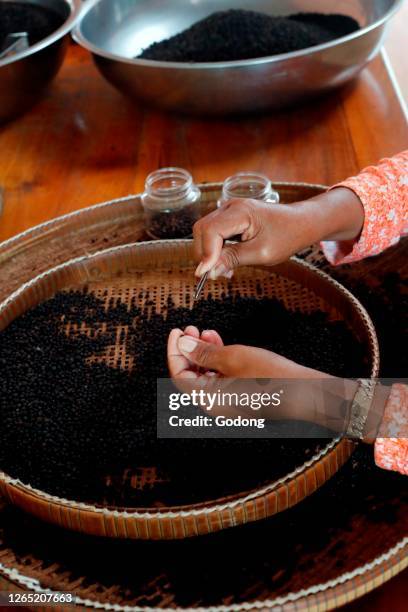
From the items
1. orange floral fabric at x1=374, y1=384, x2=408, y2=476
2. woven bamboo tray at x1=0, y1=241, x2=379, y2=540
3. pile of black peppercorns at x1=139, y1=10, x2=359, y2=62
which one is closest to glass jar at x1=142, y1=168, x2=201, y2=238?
woven bamboo tray at x1=0, y1=241, x2=379, y2=540

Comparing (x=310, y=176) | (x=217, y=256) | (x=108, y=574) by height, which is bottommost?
(x=108, y=574)

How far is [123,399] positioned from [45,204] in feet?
2.34

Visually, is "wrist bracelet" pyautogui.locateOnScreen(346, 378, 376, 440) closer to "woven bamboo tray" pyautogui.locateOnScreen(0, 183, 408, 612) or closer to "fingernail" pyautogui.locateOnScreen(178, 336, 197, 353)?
"woven bamboo tray" pyautogui.locateOnScreen(0, 183, 408, 612)

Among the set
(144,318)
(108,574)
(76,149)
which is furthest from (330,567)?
(76,149)

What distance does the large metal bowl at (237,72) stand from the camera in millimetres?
1543

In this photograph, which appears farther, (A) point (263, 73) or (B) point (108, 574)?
(A) point (263, 73)

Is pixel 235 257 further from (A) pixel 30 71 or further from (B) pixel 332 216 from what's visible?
(A) pixel 30 71

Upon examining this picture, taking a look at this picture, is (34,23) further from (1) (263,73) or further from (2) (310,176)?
(2) (310,176)

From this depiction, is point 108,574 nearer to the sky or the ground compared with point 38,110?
nearer to the ground

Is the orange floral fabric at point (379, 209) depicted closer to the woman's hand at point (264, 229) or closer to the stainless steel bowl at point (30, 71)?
the woman's hand at point (264, 229)

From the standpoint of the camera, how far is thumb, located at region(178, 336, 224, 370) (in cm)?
95

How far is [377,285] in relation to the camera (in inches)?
45.7

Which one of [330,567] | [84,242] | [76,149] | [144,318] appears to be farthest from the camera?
[76,149]

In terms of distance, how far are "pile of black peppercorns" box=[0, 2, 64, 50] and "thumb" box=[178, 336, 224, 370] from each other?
1.29 m
